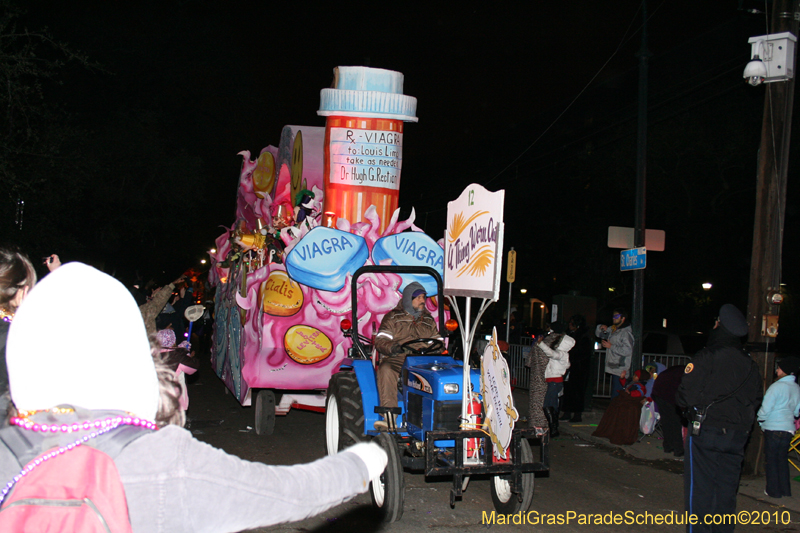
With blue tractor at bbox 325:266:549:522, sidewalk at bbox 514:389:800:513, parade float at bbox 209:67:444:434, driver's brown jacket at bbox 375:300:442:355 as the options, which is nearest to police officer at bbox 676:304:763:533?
blue tractor at bbox 325:266:549:522

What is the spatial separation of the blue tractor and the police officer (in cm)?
110

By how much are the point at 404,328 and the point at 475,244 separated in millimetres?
1507

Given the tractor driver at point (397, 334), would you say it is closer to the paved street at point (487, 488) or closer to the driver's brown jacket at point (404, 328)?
the driver's brown jacket at point (404, 328)

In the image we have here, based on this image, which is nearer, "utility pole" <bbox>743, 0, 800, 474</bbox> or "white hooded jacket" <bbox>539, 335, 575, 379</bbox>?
"utility pole" <bbox>743, 0, 800, 474</bbox>

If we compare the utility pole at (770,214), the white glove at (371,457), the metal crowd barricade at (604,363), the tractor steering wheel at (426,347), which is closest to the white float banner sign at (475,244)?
the tractor steering wheel at (426,347)

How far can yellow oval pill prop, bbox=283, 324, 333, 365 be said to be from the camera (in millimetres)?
7844

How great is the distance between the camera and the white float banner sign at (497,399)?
193 inches

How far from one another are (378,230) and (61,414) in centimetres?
716

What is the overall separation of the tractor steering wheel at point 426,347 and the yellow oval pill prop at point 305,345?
176cm

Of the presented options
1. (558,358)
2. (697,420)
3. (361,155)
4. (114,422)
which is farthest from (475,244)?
(361,155)

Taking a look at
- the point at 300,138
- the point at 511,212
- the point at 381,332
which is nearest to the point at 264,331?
the point at 381,332

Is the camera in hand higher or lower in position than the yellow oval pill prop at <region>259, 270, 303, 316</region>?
lower

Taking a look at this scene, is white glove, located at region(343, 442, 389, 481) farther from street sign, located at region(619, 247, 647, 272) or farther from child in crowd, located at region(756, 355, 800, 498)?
street sign, located at region(619, 247, 647, 272)

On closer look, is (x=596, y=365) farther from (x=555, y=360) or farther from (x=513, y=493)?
(x=513, y=493)
